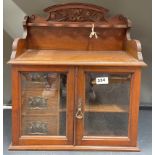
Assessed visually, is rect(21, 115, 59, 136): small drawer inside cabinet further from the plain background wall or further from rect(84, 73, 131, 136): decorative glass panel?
the plain background wall

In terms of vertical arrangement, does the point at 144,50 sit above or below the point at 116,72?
above

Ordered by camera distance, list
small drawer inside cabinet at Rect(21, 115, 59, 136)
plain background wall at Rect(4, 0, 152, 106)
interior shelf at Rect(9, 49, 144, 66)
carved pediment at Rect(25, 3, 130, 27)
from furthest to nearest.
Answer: plain background wall at Rect(4, 0, 152, 106) → carved pediment at Rect(25, 3, 130, 27) → small drawer inside cabinet at Rect(21, 115, 59, 136) → interior shelf at Rect(9, 49, 144, 66)

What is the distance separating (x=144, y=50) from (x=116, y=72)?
74cm

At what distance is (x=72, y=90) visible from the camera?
163 centimetres

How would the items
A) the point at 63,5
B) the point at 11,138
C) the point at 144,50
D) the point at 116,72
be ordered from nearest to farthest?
the point at 116,72, the point at 11,138, the point at 63,5, the point at 144,50

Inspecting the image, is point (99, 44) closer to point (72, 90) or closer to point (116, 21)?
point (116, 21)

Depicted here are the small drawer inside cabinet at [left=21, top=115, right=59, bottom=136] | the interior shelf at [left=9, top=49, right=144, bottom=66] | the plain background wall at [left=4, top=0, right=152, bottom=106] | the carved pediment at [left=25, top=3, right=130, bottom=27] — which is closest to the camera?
the interior shelf at [left=9, top=49, right=144, bottom=66]

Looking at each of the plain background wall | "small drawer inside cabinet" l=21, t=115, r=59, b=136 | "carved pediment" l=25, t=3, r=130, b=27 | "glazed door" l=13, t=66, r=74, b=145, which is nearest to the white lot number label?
"glazed door" l=13, t=66, r=74, b=145

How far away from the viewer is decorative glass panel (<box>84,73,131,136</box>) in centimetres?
166

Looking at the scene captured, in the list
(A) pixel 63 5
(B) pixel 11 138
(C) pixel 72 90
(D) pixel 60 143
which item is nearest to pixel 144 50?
(A) pixel 63 5

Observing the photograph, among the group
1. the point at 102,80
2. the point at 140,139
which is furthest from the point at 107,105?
the point at 140,139

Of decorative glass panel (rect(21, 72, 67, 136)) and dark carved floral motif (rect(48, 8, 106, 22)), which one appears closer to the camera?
decorative glass panel (rect(21, 72, 67, 136))

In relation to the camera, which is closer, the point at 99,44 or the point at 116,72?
the point at 116,72

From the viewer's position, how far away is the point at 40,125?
1.71 meters
